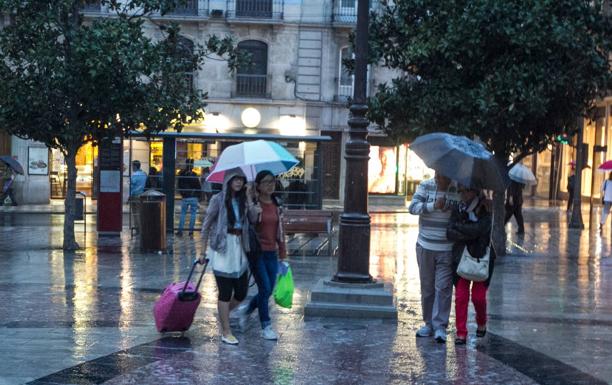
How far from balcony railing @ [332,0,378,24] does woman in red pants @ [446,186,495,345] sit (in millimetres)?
26143

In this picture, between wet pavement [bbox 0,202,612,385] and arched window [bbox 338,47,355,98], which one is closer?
wet pavement [bbox 0,202,612,385]

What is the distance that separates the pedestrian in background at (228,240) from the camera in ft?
25.9

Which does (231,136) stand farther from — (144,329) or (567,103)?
(144,329)

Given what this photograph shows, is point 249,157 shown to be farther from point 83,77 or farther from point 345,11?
point 345,11

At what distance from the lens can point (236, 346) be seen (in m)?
7.97

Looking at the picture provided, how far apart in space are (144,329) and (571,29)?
8409 millimetres

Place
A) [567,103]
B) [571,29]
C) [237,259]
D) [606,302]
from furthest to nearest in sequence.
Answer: [567,103]
[571,29]
[606,302]
[237,259]

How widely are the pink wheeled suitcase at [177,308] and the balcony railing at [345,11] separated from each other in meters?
26.4

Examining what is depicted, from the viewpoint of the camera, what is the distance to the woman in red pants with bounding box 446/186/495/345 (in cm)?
796

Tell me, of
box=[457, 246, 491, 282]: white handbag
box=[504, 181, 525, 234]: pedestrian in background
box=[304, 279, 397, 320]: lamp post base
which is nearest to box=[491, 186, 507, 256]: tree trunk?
→ box=[504, 181, 525, 234]: pedestrian in background

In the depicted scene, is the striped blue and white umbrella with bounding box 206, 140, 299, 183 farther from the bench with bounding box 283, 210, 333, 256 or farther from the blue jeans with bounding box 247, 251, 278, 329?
the bench with bounding box 283, 210, 333, 256

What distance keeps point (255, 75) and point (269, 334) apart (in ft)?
86.7

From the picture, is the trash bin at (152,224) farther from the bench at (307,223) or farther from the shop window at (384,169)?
the shop window at (384,169)

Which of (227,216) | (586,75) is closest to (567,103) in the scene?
(586,75)
